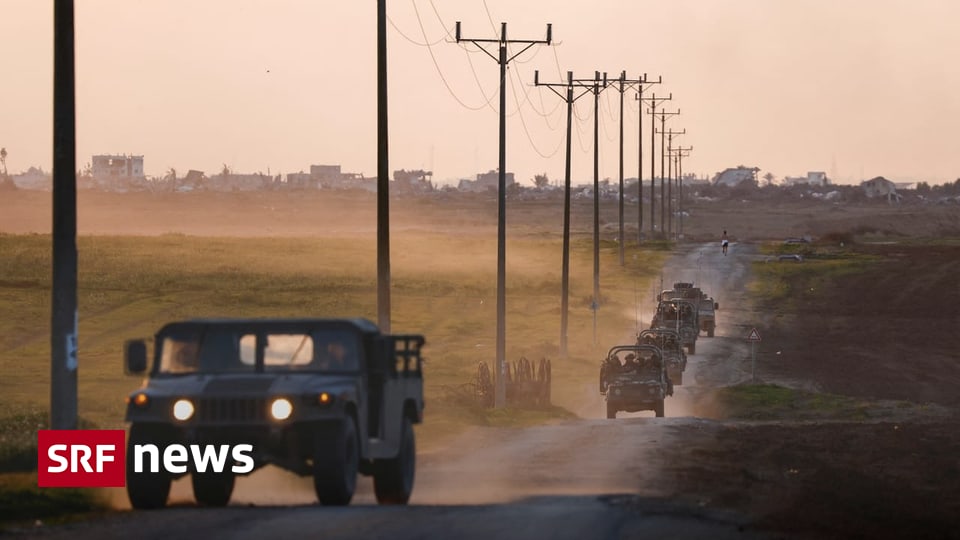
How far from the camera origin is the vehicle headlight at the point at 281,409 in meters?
18.4

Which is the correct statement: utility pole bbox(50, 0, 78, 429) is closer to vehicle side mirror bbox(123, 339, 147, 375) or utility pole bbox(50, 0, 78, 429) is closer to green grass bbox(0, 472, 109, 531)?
green grass bbox(0, 472, 109, 531)

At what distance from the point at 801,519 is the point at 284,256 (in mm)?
120386

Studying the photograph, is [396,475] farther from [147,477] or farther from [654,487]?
[654,487]

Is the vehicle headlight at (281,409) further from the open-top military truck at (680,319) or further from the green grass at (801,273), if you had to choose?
the green grass at (801,273)

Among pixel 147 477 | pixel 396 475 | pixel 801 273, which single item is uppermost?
pixel 801 273

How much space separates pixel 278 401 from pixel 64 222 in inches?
200

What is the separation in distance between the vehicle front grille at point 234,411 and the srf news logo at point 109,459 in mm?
324

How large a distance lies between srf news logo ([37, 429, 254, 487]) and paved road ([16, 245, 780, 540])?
483 mm

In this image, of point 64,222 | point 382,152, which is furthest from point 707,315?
point 64,222

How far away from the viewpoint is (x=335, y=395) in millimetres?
18547

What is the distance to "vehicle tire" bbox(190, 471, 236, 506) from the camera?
63.4 ft

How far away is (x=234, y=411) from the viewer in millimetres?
18516

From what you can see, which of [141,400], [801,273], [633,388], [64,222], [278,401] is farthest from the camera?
[801,273]

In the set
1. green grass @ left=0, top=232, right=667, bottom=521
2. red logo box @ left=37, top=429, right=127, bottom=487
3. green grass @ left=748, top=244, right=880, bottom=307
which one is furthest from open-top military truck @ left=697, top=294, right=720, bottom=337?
red logo box @ left=37, top=429, right=127, bottom=487
